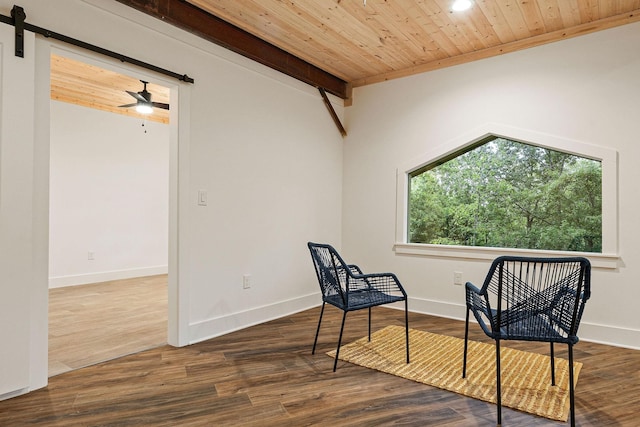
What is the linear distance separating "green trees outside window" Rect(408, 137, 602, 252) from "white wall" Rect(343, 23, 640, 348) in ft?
0.67

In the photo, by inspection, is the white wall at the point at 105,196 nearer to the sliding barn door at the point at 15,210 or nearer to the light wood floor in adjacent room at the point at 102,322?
the light wood floor in adjacent room at the point at 102,322

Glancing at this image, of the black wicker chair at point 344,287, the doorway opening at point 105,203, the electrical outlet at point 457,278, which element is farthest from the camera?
the doorway opening at point 105,203

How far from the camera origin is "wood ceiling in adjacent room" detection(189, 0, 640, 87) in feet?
9.29

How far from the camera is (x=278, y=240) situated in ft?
12.5

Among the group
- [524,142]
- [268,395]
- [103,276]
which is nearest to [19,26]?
[268,395]

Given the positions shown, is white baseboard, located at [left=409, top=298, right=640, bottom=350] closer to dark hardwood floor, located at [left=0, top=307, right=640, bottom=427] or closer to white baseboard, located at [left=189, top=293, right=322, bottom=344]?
dark hardwood floor, located at [left=0, top=307, right=640, bottom=427]

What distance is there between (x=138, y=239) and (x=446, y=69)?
5.16 meters

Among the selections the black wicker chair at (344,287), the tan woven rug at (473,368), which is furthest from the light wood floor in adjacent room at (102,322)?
the tan woven rug at (473,368)

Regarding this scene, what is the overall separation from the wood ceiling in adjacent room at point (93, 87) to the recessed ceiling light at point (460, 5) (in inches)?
116

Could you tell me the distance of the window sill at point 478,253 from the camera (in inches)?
121

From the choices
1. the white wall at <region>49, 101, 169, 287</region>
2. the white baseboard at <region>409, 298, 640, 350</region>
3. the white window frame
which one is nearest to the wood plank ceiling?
the white window frame

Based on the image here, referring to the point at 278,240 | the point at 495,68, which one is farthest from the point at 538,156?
the point at 278,240

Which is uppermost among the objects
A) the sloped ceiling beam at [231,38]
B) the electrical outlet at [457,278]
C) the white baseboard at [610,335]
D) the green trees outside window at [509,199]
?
the sloped ceiling beam at [231,38]

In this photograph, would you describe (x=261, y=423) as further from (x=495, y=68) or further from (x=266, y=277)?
(x=495, y=68)
